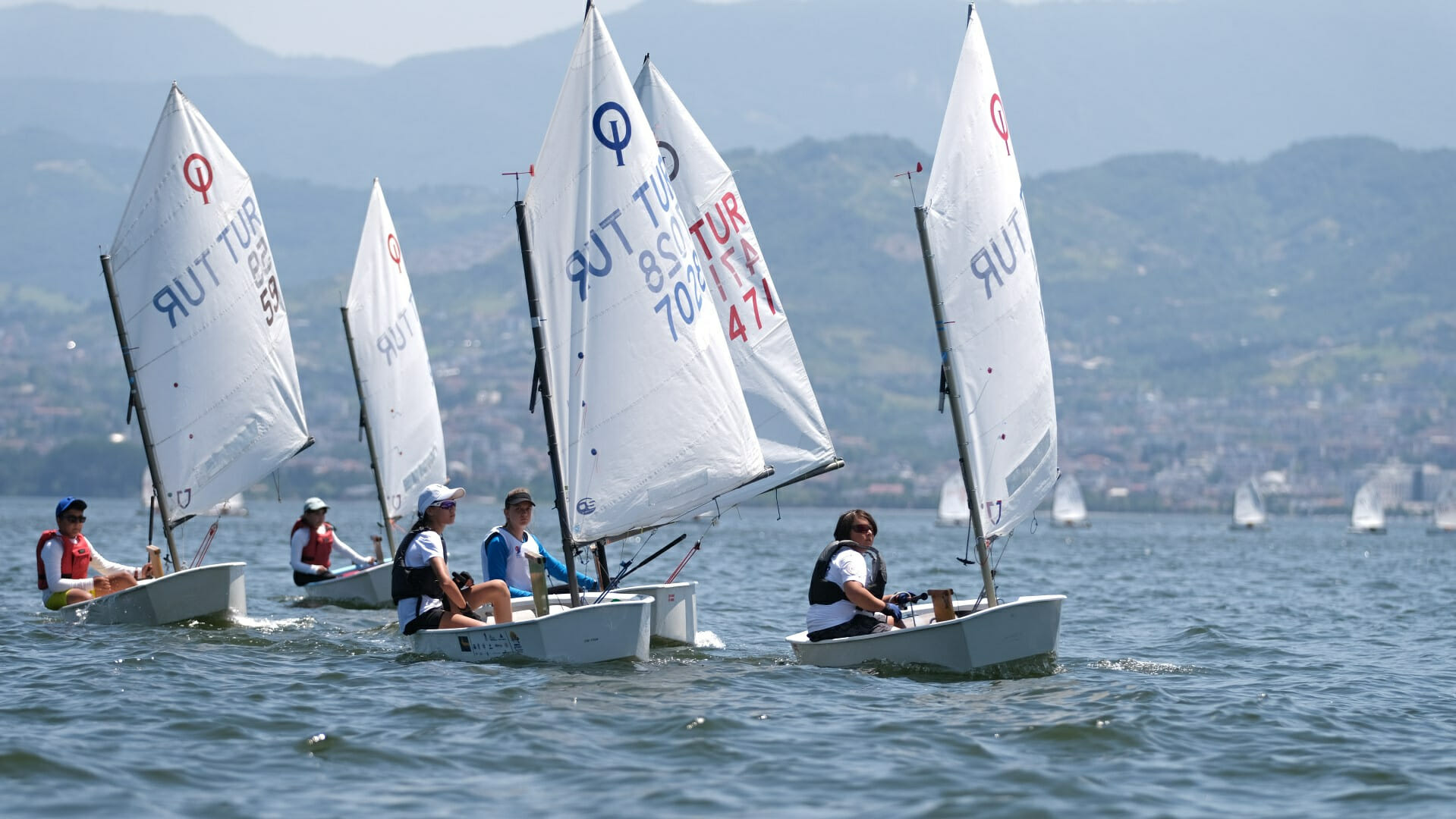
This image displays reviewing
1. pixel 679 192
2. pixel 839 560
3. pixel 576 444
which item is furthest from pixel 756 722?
pixel 679 192

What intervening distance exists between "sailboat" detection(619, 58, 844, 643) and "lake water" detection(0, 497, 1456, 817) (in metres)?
2.39

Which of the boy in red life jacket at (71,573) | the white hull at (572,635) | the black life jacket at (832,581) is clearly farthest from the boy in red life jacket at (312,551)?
the black life jacket at (832,581)

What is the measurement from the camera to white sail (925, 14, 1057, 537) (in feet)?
50.7

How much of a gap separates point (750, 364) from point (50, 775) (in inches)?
A: 415

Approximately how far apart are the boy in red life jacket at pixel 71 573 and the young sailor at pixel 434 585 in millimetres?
4661

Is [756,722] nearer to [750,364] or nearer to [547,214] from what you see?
[547,214]

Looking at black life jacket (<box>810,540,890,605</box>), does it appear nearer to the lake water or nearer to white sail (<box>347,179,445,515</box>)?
the lake water

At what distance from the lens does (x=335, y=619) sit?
2097 cm

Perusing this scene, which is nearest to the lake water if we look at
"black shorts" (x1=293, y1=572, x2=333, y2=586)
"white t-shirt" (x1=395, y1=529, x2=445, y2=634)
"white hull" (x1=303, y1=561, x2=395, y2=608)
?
"white t-shirt" (x1=395, y1=529, x2=445, y2=634)

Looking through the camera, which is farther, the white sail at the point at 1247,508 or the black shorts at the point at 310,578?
the white sail at the point at 1247,508

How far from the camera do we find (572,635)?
14492 mm

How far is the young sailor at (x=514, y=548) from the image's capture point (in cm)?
1585

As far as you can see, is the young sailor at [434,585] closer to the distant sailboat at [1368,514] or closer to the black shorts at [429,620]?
the black shorts at [429,620]

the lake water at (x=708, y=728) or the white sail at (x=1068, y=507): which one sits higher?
the white sail at (x=1068, y=507)
